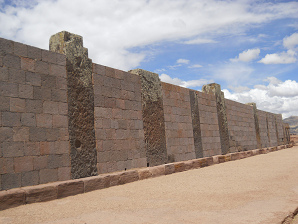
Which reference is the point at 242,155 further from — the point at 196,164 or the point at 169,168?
the point at 169,168

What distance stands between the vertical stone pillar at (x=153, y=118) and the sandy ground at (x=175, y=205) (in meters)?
2.44

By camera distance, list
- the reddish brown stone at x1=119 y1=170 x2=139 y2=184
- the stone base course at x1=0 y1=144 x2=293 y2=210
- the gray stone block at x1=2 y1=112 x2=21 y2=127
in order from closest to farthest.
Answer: the stone base course at x1=0 y1=144 x2=293 y2=210, the gray stone block at x1=2 y1=112 x2=21 y2=127, the reddish brown stone at x1=119 y1=170 x2=139 y2=184

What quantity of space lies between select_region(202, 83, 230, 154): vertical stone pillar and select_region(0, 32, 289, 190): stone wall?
302 centimetres

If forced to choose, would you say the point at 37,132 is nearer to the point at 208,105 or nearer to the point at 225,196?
the point at 225,196

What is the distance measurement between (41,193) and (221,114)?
10689mm

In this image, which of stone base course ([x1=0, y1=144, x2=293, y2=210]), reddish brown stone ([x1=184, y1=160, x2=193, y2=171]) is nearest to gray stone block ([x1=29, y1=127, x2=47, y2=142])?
stone base course ([x1=0, y1=144, x2=293, y2=210])

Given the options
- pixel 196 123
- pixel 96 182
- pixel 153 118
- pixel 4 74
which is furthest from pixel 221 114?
pixel 4 74

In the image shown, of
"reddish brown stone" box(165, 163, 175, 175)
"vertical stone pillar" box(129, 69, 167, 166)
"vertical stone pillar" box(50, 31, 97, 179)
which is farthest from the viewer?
"vertical stone pillar" box(129, 69, 167, 166)

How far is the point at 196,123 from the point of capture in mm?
11859

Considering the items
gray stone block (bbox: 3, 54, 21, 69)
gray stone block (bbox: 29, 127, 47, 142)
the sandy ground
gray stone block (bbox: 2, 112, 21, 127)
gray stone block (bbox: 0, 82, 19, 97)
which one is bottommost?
the sandy ground

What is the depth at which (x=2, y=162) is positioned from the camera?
5289mm

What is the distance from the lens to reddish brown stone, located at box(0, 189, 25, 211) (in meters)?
4.78

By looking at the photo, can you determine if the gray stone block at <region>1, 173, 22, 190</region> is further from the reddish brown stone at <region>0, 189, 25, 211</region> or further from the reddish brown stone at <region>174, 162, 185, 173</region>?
the reddish brown stone at <region>174, 162, 185, 173</region>

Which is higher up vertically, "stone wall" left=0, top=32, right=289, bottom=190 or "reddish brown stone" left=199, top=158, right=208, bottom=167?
"stone wall" left=0, top=32, right=289, bottom=190
